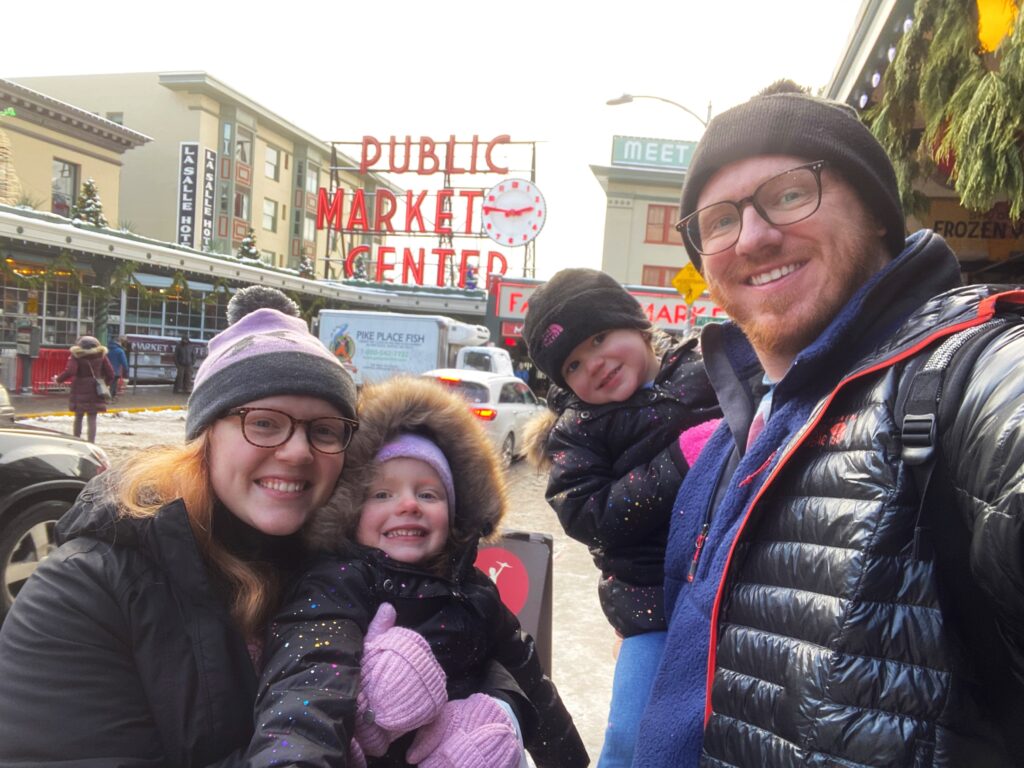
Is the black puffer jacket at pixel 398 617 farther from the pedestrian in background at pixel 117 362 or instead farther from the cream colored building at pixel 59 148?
the cream colored building at pixel 59 148

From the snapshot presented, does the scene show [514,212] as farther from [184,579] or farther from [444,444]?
[184,579]

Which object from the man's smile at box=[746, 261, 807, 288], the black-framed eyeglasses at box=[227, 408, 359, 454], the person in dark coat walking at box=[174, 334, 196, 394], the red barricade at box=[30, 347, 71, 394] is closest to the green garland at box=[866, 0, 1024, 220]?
the man's smile at box=[746, 261, 807, 288]

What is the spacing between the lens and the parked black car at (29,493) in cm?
466

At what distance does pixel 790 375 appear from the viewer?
1374mm

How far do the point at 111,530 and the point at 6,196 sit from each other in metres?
4.82

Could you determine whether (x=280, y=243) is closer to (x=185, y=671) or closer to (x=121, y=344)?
(x=121, y=344)

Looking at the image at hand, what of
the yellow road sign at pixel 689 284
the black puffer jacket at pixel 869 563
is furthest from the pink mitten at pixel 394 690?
the yellow road sign at pixel 689 284

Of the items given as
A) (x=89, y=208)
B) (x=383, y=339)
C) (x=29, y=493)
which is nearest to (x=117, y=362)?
(x=89, y=208)

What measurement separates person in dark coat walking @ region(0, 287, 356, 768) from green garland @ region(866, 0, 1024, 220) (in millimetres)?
2829

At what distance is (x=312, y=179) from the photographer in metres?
50.5

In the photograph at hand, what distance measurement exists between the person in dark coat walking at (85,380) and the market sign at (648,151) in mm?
30907

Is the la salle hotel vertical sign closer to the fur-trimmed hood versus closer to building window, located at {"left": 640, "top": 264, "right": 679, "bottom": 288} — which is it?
building window, located at {"left": 640, "top": 264, "right": 679, "bottom": 288}

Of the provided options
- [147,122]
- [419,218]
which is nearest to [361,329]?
[419,218]

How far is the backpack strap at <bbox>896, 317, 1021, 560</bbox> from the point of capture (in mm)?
983
